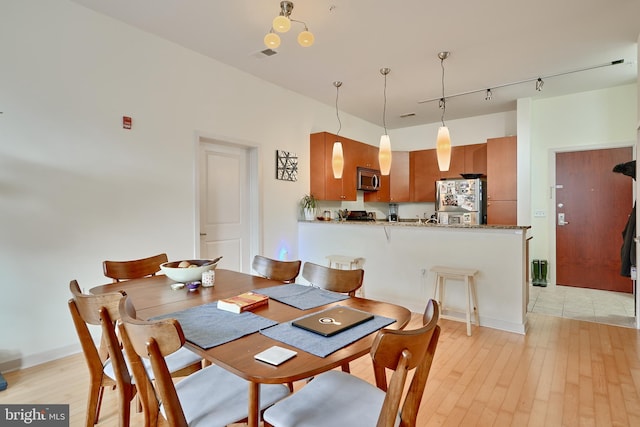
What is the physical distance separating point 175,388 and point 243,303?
404mm

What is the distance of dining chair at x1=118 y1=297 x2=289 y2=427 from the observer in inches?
39.6

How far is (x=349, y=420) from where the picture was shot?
116 centimetres

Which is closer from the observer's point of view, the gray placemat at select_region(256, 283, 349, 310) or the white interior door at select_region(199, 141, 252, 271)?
the gray placemat at select_region(256, 283, 349, 310)

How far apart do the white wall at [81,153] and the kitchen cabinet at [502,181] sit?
4.11 meters

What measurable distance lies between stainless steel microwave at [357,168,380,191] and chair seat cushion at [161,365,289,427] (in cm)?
437

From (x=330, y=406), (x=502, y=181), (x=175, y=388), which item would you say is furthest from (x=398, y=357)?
(x=502, y=181)

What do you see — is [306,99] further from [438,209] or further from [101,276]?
[101,276]

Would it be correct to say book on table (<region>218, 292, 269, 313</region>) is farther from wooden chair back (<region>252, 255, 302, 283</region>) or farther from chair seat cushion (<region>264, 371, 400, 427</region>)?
wooden chair back (<region>252, 255, 302, 283</region>)

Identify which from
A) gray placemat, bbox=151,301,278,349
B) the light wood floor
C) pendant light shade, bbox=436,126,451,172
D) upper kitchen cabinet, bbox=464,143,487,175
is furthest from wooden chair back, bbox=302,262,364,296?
upper kitchen cabinet, bbox=464,143,487,175

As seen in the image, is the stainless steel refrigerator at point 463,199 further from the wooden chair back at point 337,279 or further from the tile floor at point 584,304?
the wooden chair back at point 337,279

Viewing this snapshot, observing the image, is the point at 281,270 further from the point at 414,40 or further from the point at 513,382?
the point at 414,40

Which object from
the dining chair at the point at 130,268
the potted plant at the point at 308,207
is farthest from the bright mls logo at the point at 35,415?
the potted plant at the point at 308,207

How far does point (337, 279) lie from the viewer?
6.28ft

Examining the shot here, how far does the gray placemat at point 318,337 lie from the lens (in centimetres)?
108
